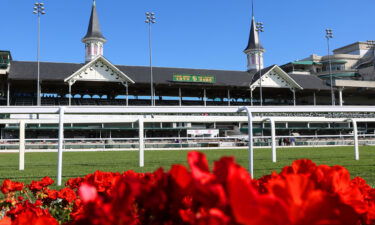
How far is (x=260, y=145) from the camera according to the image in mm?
24984

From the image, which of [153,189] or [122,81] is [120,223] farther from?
[122,81]

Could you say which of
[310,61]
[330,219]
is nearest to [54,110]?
[330,219]

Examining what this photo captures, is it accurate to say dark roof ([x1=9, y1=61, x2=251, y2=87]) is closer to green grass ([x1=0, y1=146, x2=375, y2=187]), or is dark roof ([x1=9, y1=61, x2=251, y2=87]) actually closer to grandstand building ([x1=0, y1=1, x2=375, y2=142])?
grandstand building ([x1=0, y1=1, x2=375, y2=142])

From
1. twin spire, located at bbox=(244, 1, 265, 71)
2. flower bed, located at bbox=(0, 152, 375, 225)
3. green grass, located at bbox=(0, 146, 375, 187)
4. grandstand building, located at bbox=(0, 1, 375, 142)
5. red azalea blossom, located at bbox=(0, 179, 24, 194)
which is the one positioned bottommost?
green grass, located at bbox=(0, 146, 375, 187)

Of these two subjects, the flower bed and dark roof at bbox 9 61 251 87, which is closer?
the flower bed

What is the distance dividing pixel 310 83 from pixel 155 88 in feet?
68.7

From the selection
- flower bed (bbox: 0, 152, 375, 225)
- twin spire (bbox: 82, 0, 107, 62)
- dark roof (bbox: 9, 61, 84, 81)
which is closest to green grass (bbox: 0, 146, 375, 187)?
flower bed (bbox: 0, 152, 375, 225)

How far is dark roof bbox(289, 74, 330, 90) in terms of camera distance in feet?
147

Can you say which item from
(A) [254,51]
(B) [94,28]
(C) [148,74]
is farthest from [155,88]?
(A) [254,51]

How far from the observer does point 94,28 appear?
49.3m

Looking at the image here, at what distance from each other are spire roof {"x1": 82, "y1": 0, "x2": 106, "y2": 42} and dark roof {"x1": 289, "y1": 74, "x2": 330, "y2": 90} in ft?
90.6

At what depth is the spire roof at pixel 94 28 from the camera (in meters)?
48.1

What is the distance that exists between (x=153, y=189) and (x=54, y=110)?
447 centimetres

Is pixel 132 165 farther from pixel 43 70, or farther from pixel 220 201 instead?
pixel 43 70
